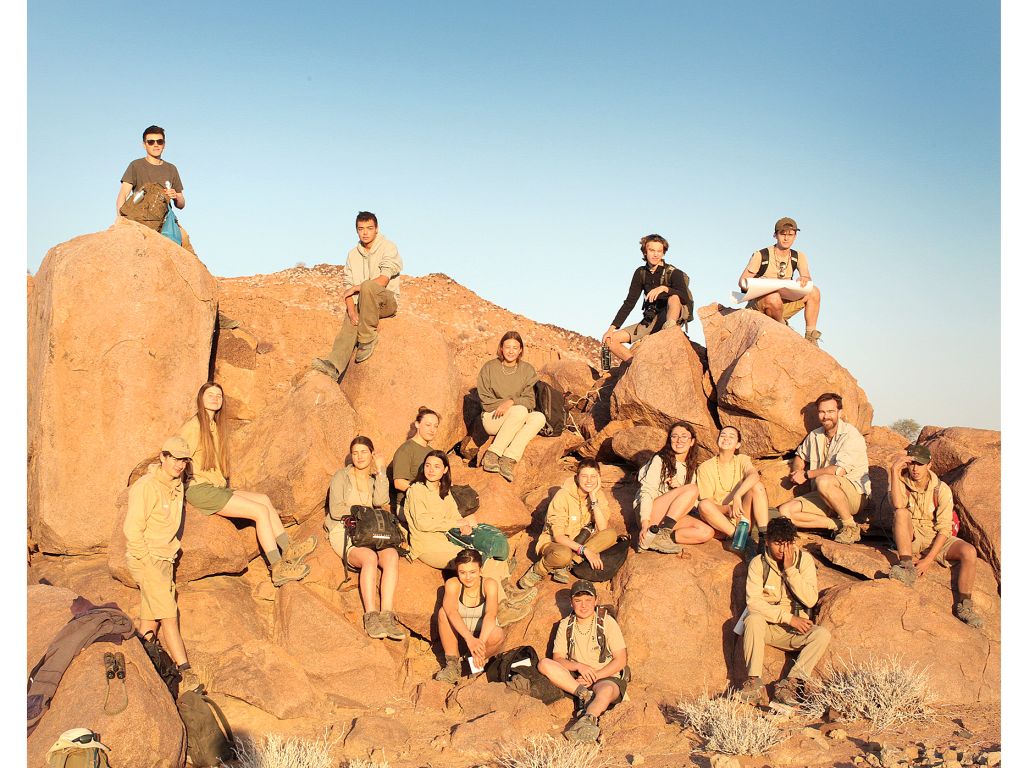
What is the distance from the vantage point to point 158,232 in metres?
11.4

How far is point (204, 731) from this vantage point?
768 cm

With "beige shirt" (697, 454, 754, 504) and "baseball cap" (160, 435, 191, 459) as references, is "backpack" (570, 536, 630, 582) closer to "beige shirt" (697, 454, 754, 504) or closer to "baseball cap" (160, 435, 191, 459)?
"beige shirt" (697, 454, 754, 504)

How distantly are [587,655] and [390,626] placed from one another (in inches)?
80.5

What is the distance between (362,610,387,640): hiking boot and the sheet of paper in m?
6.19

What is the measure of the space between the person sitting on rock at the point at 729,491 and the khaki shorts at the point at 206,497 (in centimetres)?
505

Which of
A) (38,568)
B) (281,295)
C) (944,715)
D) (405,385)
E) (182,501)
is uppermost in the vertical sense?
(281,295)

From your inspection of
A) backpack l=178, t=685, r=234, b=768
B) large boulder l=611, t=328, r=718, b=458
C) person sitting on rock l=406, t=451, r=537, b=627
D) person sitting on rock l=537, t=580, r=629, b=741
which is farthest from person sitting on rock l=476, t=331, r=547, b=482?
backpack l=178, t=685, r=234, b=768

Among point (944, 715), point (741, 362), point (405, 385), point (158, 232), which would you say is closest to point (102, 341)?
point (158, 232)

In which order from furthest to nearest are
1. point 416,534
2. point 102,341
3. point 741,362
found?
point 741,362
point 102,341
point 416,534

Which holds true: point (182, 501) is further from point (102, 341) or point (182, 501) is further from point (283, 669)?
point (102, 341)

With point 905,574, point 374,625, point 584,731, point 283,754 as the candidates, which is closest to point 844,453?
point 905,574

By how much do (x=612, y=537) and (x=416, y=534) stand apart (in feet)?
6.80

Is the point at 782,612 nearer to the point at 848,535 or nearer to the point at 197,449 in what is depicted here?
the point at 848,535

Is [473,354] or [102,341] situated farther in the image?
[473,354]
